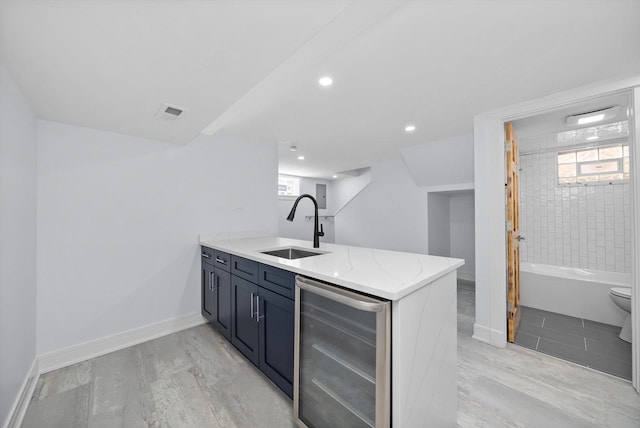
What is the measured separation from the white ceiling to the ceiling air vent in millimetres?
65

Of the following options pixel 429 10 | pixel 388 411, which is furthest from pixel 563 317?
pixel 429 10

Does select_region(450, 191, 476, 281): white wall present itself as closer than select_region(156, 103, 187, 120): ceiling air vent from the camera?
No

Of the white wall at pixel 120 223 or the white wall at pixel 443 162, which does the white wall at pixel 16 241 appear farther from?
the white wall at pixel 443 162

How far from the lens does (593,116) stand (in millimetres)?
2236

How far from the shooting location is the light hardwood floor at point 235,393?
1.44 meters

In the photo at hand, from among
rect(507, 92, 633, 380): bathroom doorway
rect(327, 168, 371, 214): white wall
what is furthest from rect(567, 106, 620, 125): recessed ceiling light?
rect(327, 168, 371, 214): white wall

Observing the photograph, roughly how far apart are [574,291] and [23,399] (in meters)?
5.03

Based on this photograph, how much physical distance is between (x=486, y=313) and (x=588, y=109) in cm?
206

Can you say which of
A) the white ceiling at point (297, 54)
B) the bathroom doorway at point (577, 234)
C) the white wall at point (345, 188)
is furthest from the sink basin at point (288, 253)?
the white wall at point (345, 188)

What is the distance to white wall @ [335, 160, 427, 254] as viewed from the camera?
4.44 metres

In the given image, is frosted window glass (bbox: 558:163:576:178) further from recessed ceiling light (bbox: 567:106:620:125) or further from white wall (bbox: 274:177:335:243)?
white wall (bbox: 274:177:335:243)

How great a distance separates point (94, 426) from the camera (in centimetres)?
141

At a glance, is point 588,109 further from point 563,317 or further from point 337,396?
point 337,396

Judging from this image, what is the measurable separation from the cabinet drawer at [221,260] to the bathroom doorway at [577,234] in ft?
8.87
